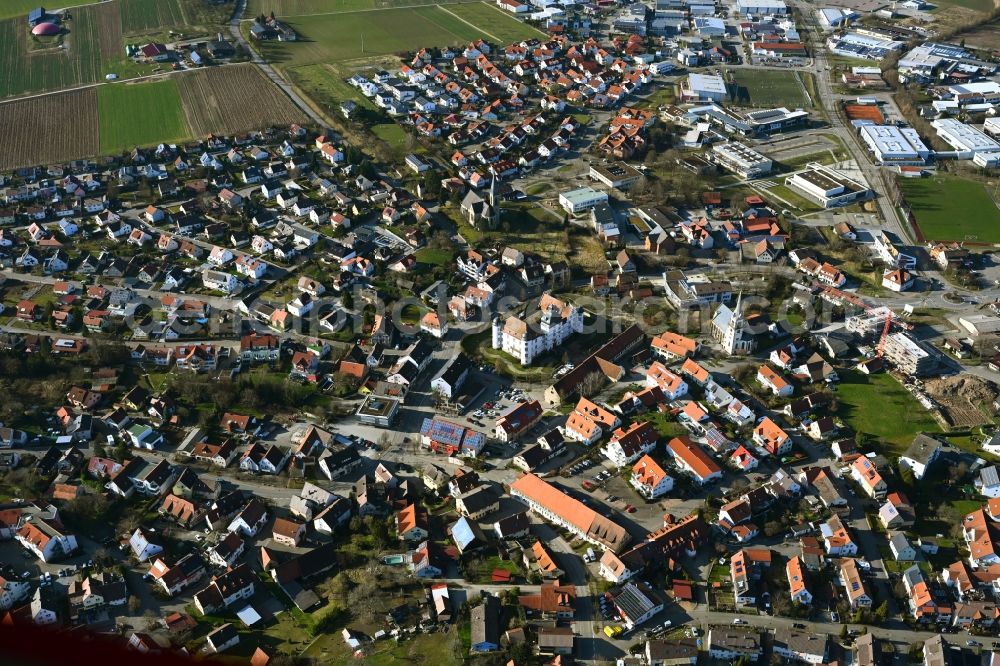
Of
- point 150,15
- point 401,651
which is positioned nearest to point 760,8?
point 150,15

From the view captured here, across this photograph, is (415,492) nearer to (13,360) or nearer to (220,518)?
(220,518)

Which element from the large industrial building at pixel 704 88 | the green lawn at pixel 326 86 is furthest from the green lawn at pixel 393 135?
the large industrial building at pixel 704 88

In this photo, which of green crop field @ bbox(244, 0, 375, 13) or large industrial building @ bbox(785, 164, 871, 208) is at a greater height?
green crop field @ bbox(244, 0, 375, 13)

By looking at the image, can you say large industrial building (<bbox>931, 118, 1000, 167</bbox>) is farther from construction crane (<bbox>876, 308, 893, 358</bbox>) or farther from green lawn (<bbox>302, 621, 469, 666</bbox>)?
green lawn (<bbox>302, 621, 469, 666</bbox>)

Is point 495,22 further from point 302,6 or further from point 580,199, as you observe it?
point 580,199

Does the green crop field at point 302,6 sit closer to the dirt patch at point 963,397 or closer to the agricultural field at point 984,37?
the agricultural field at point 984,37

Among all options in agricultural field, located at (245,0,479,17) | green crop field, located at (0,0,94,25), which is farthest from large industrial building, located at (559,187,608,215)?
green crop field, located at (0,0,94,25)
